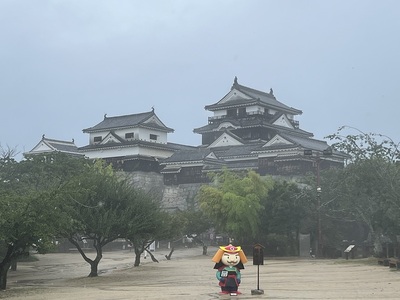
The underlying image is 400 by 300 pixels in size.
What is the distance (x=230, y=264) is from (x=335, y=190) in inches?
1003

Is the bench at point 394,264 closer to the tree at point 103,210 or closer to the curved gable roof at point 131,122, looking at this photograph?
the tree at point 103,210

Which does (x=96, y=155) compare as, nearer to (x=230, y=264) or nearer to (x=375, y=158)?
(x=375, y=158)

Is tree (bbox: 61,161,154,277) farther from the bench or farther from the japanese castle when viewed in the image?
Answer: the japanese castle

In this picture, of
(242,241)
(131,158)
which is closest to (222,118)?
(131,158)

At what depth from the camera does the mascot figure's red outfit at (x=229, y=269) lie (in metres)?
18.0

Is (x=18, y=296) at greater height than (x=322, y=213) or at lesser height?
lesser

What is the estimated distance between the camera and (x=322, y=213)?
44875mm

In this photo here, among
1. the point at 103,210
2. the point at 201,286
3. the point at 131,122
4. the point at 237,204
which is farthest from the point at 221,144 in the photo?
the point at 201,286

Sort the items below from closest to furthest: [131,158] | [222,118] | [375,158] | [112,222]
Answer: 1. [112,222]
2. [375,158]
3. [131,158]
4. [222,118]

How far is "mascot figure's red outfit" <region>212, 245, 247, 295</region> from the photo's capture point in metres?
18.0

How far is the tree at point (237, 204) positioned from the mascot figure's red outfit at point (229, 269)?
2494 cm

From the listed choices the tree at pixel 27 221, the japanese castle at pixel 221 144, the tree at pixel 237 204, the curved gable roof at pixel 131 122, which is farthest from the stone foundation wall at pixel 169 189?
the tree at pixel 27 221

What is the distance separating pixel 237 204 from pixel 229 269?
84.8 ft

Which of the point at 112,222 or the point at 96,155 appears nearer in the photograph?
the point at 112,222
